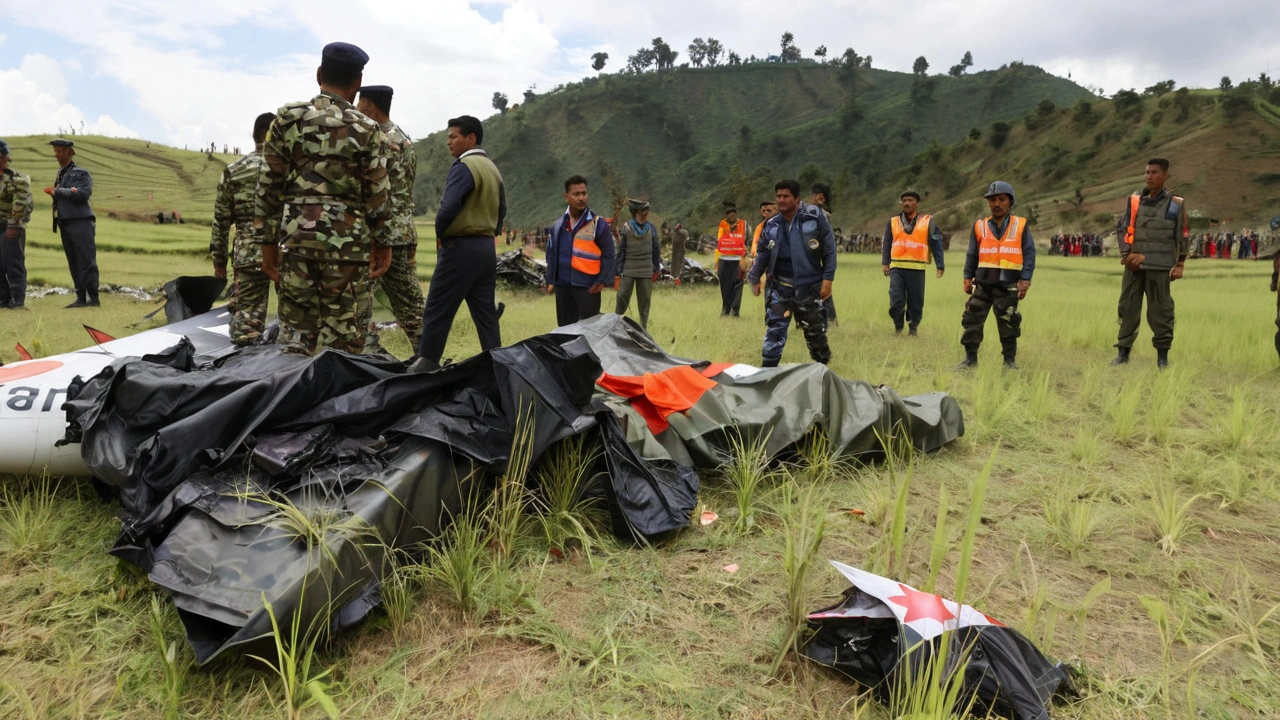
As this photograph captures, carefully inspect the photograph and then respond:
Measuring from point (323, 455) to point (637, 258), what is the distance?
6.12m

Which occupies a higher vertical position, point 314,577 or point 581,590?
point 314,577

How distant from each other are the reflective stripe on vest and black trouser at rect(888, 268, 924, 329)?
12.4ft

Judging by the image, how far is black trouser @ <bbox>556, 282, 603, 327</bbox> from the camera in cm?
602

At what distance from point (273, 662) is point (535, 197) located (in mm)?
64955

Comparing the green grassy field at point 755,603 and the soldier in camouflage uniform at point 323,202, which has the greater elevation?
the soldier in camouflage uniform at point 323,202

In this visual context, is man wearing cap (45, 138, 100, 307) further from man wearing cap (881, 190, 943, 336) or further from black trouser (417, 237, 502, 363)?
man wearing cap (881, 190, 943, 336)

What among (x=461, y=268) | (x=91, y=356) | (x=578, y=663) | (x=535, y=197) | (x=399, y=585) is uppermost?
(x=535, y=197)

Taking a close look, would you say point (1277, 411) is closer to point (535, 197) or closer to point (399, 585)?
point (399, 585)

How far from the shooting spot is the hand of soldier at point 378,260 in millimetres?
3809

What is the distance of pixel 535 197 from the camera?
64312 millimetres

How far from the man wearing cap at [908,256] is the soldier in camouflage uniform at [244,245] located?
19.0ft

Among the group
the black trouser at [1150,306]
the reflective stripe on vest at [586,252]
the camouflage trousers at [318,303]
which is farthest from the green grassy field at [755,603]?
the reflective stripe on vest at [586,252]

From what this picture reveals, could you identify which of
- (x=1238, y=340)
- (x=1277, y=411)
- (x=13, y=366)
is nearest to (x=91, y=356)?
(x=13, y=366)

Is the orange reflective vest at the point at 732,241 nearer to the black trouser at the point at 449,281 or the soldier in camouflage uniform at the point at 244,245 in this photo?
the black trouser at the point at 449,281
